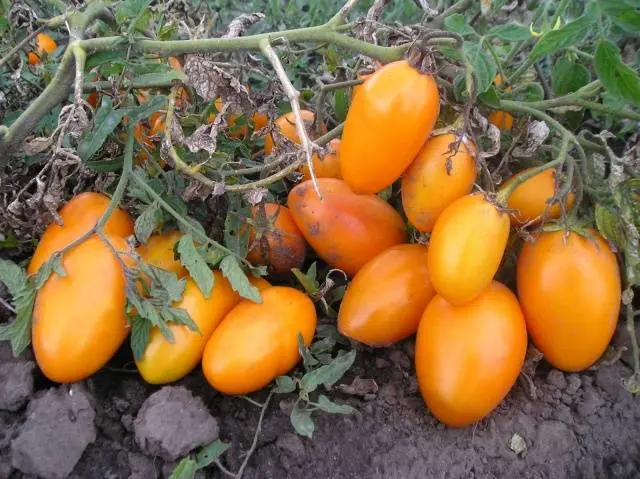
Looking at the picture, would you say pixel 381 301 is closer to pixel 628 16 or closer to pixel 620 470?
pixel 620 470

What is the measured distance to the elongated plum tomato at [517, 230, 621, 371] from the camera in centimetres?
127

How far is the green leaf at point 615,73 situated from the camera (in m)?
1.17

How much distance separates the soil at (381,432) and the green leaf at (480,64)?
1.94 ft

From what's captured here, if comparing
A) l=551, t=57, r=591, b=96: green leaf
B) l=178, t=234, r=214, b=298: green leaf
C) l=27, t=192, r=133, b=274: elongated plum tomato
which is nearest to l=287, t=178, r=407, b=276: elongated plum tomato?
l=178, t=234, r=214, b=298: green leaf

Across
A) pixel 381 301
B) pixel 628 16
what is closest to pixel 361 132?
pixel 381 301

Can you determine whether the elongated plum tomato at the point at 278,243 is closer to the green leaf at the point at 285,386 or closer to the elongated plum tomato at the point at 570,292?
the green leaf at the point at 285,386

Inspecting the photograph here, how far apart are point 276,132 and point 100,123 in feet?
1.14

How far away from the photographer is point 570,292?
126cm

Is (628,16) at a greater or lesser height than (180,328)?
greater

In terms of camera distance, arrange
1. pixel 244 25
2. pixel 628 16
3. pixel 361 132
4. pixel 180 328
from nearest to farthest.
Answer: pixel 628 16 < pixel 361 132 < pixel 180 328 < pixel 244 25

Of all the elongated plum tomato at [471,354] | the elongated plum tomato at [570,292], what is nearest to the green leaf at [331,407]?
the elongated plum tomato at [471,354]

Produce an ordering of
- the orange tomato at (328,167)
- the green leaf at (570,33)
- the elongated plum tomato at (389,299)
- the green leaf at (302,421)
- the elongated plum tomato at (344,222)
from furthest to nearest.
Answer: the orange tomato at (328,167) < the elongated plum tomato at (344,222) < the elongated plum tomato at (389,299) < the green leaf at (302,421) < the green leaf at (570,33)

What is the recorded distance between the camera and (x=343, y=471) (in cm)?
125

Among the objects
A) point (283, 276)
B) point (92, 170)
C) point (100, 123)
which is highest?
point (100, 123)
